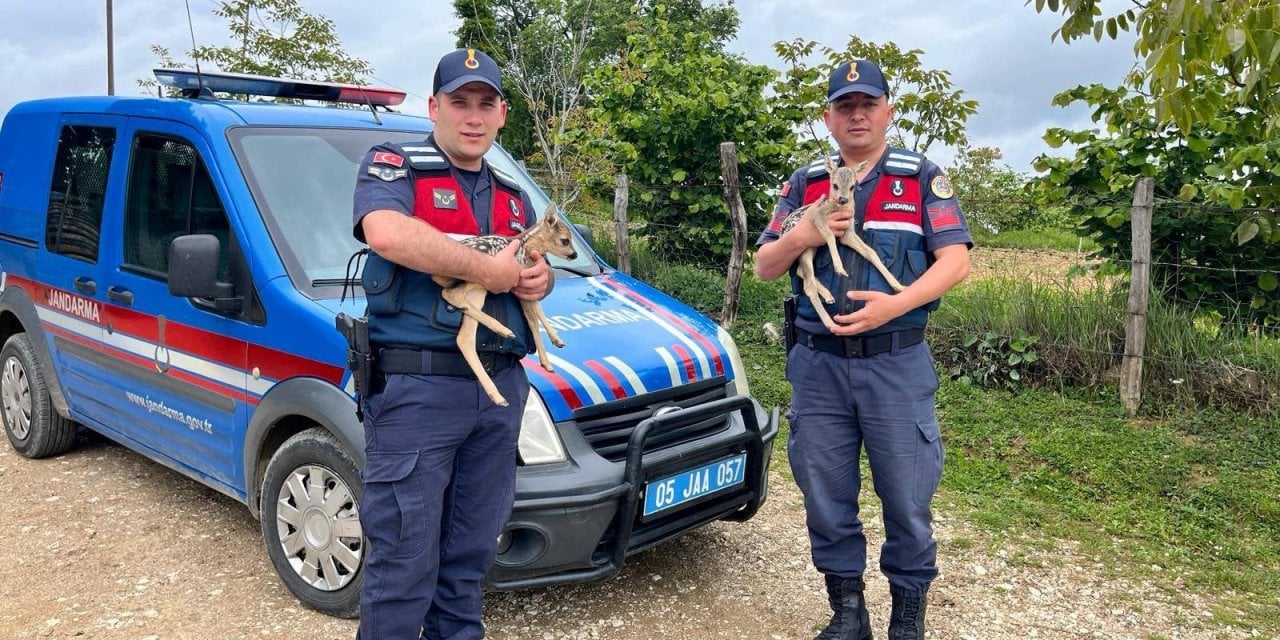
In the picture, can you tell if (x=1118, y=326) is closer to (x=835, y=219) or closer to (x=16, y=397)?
(x=835, y=219)

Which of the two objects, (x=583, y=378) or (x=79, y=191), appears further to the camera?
(x=79, y=191)

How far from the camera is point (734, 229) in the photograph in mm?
7738

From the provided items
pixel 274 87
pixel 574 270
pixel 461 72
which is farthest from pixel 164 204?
pixel 461 72

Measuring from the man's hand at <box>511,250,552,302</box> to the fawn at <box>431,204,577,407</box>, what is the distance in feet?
0.07

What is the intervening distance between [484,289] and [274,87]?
2.59 metres

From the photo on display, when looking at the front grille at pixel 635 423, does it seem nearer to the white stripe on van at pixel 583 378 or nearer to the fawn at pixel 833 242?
the white stripe on van at pixel 583 378

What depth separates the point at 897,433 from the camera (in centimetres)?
299

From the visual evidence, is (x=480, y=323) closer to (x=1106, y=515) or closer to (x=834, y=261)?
(x=834, y=261)

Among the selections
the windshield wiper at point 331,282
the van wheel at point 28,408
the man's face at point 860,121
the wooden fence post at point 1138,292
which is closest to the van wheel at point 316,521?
the windshield wiper at point 331,282

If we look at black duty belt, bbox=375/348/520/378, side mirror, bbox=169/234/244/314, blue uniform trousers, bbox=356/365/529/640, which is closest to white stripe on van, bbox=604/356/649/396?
blue uniform trousers, bbox=356/365/529/640

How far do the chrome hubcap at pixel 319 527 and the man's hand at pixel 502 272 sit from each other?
3.66 ft

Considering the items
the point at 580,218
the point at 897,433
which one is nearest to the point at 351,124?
the point at 897,433

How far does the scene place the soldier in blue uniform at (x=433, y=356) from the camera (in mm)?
2504

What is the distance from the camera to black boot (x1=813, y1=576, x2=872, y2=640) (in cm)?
320
